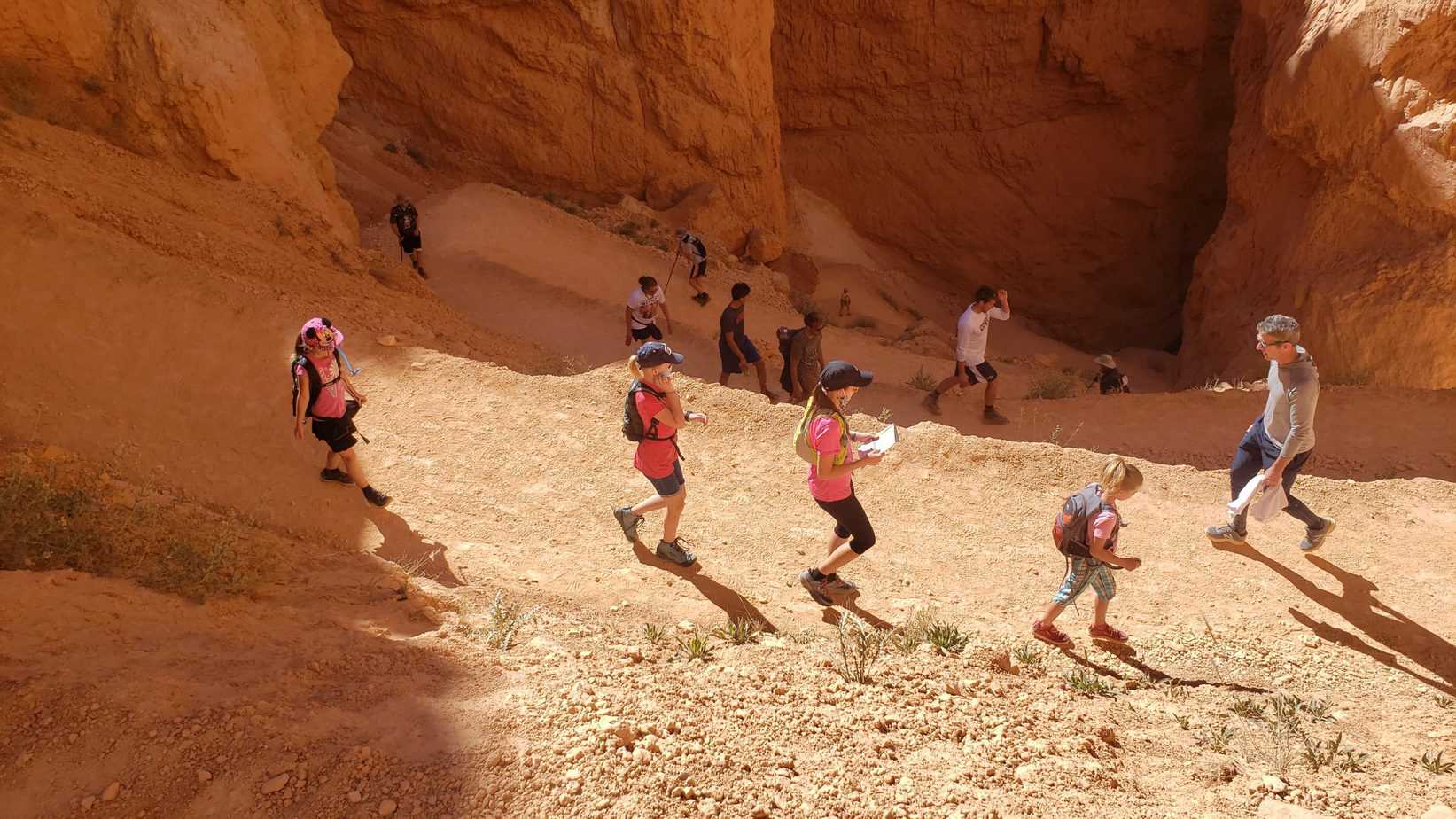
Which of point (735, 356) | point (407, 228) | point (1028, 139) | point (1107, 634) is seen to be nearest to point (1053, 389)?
point (735, 356)

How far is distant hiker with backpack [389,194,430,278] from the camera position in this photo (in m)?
12.3

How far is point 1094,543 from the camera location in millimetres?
4652

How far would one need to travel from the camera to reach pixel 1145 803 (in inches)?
138

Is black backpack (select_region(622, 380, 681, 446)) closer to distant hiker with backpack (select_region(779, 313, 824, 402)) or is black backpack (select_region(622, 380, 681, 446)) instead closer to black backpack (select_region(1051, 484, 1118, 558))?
black backpack (select_region(1051, 484, 1118, 558))

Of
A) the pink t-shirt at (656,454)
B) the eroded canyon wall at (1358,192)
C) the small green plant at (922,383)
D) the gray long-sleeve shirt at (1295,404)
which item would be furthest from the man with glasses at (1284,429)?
the eroded canyon wall at (1358,192)

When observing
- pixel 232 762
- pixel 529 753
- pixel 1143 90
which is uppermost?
pixel 1143 90

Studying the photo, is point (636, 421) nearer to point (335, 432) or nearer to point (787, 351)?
point (335, 432)

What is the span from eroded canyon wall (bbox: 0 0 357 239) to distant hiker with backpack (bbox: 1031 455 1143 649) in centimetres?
934

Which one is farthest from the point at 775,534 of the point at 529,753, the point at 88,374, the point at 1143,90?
the point at 1143,90

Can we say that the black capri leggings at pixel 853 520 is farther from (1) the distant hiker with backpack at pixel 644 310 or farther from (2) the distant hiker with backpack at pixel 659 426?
(1) the distant hiker with backpack at pixel 644 310

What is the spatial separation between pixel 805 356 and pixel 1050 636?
14.5ft

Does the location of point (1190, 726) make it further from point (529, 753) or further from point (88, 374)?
point (88, 374)

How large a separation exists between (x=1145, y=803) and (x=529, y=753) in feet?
7.70

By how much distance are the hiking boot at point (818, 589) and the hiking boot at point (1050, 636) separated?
120cm
